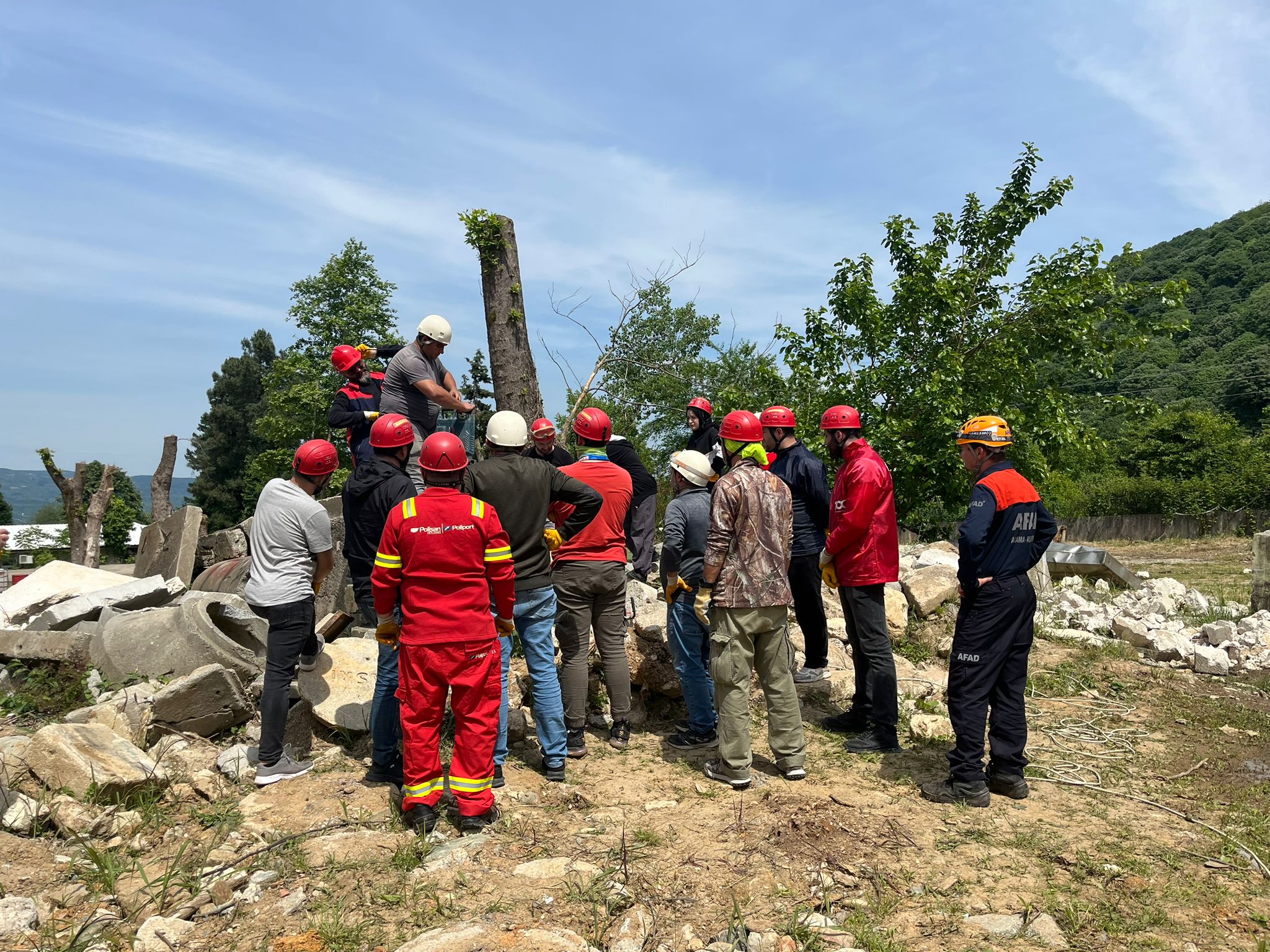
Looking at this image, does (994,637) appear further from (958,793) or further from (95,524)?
(95,524)

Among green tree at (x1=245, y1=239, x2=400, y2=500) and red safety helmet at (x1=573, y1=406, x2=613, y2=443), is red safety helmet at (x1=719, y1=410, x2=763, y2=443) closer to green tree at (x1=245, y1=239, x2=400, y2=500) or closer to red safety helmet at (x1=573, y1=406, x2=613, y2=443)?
red safety helmet at (x1=573, y1=406, x2=613, y2=443)

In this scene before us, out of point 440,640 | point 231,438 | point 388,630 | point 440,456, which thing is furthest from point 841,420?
point 231,438

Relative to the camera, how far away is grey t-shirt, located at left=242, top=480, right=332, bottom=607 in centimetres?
460

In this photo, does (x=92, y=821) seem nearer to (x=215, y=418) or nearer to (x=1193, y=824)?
(x=1193, y=824)

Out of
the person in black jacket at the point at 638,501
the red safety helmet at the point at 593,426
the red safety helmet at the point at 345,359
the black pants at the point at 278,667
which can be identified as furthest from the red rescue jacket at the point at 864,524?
the red safety helmet at the point at 345,359

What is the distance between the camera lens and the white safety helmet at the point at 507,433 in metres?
4.70

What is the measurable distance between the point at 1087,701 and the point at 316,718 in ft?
19.4

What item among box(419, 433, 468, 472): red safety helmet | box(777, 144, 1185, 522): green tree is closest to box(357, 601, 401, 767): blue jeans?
box(419, 433, 468, 472): red safety helmet

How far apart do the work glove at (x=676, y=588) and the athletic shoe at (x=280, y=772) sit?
238 cm

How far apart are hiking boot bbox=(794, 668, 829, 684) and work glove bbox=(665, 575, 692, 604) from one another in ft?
5.45

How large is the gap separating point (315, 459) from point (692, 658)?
8.65 ft

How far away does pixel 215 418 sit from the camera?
43375mm

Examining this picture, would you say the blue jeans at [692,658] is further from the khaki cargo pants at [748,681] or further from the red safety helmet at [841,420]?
the red safety helmet at [841,420]

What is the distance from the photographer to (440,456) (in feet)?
13.6
